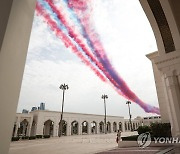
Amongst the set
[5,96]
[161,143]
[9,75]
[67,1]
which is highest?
[67,1]

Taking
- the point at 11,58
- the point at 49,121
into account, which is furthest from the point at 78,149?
the point at 49,121

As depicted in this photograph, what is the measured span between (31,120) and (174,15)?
37232 millimetres

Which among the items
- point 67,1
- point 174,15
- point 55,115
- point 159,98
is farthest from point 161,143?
point 55,115

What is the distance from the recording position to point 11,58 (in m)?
1.43

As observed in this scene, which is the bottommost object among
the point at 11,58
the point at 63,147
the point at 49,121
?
the point at 63,147

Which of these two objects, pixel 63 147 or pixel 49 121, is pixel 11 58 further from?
pixel 49 121

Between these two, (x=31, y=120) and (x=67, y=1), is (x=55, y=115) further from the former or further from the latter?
(x=67, y=1)

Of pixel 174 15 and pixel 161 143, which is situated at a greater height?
pixel 174 15

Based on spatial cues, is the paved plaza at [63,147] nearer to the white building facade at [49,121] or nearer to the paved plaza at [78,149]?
the paved plaza at [78,149]

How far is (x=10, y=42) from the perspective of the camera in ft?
4.72

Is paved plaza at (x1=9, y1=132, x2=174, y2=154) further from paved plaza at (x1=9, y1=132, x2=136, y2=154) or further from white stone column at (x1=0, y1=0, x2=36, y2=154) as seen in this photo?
white stone column at (x1=0, y1=0, x2=36, y2=154)

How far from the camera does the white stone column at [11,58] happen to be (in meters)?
1.29

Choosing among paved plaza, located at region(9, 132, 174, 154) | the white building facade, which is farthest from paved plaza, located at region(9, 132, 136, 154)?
the white building facade

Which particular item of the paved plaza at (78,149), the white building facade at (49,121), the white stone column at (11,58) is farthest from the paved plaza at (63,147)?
the white building facade at (49,121)
